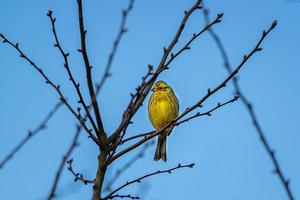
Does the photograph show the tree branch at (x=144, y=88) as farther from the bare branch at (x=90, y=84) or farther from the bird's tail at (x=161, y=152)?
the bird's tail at (x=161, y=152)

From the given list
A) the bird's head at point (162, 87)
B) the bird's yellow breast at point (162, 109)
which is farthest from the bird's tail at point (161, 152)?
the bird's head at point (162, 87)

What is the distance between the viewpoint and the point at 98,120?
134 inches

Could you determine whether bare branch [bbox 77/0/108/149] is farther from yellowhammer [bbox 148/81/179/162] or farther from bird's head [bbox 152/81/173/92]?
bird's head [bbox 152/81/173/92]

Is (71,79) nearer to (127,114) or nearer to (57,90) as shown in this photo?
(57,90)

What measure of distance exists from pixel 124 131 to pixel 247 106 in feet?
5.00

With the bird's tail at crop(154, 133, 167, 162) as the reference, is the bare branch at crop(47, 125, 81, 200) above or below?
below

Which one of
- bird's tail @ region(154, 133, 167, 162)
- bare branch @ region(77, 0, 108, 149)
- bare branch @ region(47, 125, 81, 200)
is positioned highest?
bird's tail @ region(154, 133, 167, 162)

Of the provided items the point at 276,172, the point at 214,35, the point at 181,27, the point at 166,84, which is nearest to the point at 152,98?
the point at 166,84

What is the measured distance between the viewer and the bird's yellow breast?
8.47 meters

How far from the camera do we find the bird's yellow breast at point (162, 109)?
27.8 feet

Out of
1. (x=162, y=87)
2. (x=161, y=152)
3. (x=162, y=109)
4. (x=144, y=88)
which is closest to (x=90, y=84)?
(x=144, y=88)

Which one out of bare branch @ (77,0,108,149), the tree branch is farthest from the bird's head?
bare branch @ (77,0,108,149)

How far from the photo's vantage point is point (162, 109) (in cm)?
848

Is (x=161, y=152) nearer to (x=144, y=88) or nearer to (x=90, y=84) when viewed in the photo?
(x=144, y=88)
